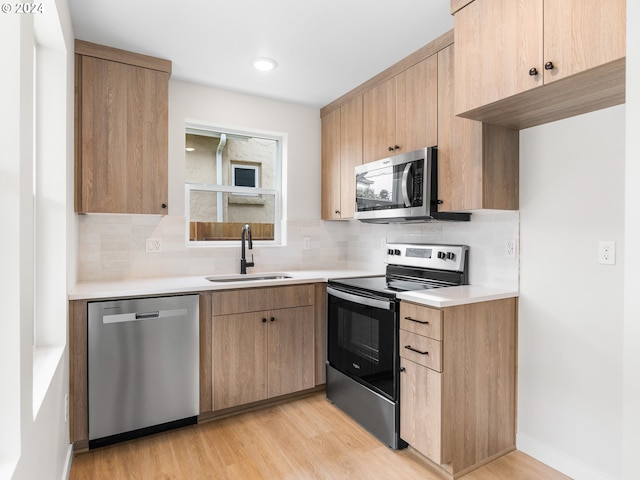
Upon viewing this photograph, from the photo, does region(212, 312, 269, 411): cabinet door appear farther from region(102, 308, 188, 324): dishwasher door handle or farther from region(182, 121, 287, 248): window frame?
region(182, 121, 287, 248): window frame

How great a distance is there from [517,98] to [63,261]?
2.27m

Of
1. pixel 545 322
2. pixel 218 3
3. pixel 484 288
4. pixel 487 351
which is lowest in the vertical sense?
pixel 487 351

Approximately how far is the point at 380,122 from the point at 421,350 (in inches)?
65.1

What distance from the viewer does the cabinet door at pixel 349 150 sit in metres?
3.04

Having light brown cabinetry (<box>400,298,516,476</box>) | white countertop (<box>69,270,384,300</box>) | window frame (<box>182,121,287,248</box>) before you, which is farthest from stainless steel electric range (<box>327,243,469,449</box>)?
window frame (<box>182,121,287,248</box>)

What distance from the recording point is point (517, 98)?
167cm

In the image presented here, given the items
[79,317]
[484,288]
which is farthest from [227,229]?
[484,288]

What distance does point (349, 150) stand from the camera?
3.16 meters

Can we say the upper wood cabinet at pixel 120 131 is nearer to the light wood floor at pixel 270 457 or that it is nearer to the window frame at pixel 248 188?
the window frame at pixel 248 188

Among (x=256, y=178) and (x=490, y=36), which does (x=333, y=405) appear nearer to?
(x=256, y=178)

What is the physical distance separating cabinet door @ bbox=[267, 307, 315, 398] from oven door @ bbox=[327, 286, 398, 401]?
0.17 m

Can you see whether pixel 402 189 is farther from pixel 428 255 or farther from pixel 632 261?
pixel 632 261

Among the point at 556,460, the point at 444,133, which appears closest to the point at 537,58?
the point at 444,133

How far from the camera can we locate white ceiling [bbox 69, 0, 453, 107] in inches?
77.9
